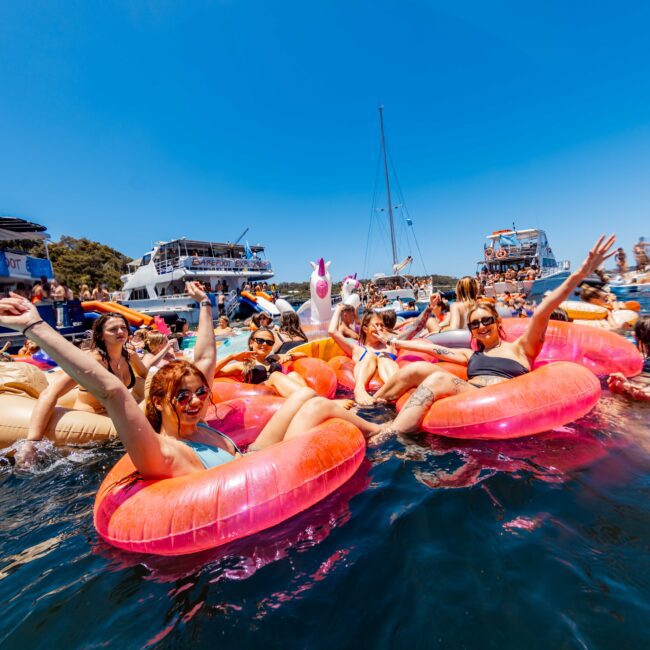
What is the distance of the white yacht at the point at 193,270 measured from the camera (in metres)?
26.8

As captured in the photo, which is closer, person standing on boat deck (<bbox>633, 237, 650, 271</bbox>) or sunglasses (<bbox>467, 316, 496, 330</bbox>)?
sunglasses (<bbox>467, 316, 496, 330</bbox>)

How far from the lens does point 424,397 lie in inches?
135

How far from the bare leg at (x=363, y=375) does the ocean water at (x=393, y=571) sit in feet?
6.26

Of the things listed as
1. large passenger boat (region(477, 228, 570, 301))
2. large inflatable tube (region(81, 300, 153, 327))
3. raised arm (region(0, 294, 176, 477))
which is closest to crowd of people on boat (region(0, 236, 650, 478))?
raised arm (region(0, 294, 176, 477))

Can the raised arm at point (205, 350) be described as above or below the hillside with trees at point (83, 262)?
below

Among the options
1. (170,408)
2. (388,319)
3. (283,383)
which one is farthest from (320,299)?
(170,408)

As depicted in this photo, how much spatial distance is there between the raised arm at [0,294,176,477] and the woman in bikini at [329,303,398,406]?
3.10 m

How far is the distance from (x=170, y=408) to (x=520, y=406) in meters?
2.75

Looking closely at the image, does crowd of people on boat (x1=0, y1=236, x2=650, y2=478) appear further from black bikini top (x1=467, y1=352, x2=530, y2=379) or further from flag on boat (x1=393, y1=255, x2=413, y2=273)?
flag on boat (x1=393, y1=255, x2=413, y2=273)

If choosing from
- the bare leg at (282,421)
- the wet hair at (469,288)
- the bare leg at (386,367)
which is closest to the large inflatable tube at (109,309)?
the bare leg at (386,367)

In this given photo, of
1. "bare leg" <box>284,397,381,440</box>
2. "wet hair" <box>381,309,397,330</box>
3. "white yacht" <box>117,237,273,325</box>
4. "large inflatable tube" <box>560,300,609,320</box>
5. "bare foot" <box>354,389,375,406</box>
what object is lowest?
"bare foot" <box>354,389,375,406</box>

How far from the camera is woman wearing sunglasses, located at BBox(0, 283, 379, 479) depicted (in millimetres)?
1627

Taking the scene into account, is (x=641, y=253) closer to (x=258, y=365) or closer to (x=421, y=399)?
(x=421, y=399)

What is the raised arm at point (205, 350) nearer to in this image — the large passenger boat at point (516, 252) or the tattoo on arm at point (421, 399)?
the tattoo on arm at point (421, 399)
